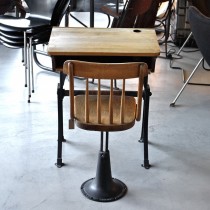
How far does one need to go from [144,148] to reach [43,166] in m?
0.65

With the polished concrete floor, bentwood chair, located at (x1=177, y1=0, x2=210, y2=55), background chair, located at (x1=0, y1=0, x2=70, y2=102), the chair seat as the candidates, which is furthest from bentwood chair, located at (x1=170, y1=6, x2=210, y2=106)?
background chair, located at (x1=0, y1=0, x2=70, y2=102)

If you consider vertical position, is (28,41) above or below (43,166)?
above

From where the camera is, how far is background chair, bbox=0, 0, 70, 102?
11.6 ft

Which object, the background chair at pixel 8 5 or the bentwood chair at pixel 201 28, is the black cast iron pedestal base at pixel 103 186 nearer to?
the bentwood chair at pixel 201 28

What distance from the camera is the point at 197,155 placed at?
2.81 meters

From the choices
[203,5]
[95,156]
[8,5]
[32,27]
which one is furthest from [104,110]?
[8,5]

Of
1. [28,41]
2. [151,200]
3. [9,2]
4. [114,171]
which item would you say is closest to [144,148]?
[114,171]

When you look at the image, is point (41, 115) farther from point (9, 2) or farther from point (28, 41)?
point (9, 2)

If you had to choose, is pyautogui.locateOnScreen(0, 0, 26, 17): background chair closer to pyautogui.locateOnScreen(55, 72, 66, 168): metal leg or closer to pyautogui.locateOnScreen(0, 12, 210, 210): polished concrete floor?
pyautogui.locateOnScreen(0, 12, 210, 210): polished concrete floor

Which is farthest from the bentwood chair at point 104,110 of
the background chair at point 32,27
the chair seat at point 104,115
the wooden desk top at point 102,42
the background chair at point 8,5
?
the background chair at point 8,5

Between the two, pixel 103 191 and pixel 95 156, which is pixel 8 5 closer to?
pixel 95 156

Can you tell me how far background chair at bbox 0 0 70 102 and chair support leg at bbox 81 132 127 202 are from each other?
1.47 meters

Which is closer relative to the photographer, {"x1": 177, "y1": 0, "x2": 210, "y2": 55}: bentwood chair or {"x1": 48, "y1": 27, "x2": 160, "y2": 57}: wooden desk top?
{"x1": 48, "y1": 27, "x2": 160, "y2": 57}: wooden desk top

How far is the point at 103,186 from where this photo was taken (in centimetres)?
236
